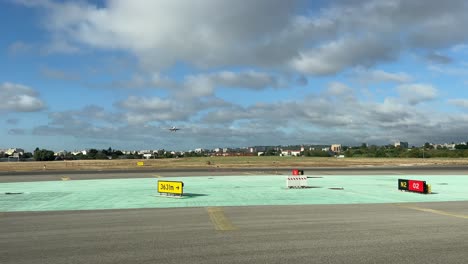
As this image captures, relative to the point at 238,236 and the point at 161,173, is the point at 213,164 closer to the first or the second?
the point at 161,173

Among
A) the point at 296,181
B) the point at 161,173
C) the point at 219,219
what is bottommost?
the point at 219,219

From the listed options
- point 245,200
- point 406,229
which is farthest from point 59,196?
point 406,229

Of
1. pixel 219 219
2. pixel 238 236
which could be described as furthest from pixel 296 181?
pixel 238 236

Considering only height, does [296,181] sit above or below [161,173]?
above

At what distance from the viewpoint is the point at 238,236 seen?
11.8 m

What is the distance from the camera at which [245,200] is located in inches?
890

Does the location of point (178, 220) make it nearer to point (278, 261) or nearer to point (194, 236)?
point (194, 236)

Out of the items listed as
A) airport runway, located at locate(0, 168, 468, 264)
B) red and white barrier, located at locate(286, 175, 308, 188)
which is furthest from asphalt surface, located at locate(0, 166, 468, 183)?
airport runway, located at locate(0, 168, 468, 264)

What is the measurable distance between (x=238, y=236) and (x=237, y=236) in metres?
0.03

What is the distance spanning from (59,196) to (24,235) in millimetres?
13844

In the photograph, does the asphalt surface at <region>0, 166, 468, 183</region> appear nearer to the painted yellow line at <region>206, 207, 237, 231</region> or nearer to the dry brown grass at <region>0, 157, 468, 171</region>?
the dry brown grass at <region>0, 157, 468, 171</region>

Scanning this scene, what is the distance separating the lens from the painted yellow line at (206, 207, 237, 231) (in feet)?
44.1

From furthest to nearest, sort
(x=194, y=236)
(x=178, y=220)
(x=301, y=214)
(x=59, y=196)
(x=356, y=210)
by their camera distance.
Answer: (x=59, y=196), (x=356, y=210), (x=301, y=214), (x=178, y=220), (x=194, y=236)

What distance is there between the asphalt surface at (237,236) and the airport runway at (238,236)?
22 millimetres
